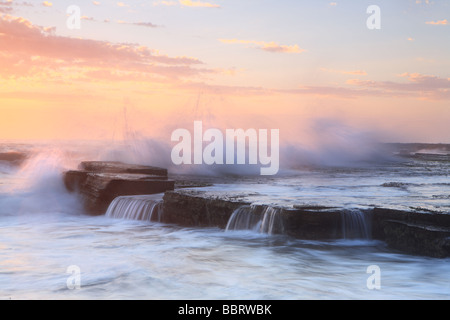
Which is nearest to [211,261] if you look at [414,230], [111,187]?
[414,230]

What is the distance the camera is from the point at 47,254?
A: 7789 mm

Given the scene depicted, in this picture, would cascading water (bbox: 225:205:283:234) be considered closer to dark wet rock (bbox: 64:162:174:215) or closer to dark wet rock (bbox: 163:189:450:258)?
dark wet rock (bbox: 163:189:450:258)

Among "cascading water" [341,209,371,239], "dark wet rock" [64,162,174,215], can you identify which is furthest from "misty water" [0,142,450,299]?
"dark wet rock" [64,162,174,215]

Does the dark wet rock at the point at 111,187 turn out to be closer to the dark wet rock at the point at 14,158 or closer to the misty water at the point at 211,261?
the misty water at the point at 211,261

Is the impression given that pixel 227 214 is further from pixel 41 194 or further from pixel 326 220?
pixel 41 194

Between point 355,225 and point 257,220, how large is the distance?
1.57m

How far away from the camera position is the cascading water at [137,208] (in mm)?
10398

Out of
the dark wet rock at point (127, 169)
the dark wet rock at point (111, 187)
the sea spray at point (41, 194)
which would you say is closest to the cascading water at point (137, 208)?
the dark wet rock at point (111, 187)

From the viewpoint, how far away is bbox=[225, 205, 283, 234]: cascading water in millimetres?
8383

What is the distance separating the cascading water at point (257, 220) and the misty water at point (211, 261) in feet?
0.18

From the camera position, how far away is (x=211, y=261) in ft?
23.7

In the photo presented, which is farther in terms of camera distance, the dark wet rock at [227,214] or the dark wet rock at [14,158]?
the dark wet rock at [14,158]

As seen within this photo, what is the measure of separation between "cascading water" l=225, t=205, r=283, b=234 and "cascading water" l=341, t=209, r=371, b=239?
3.19ft
